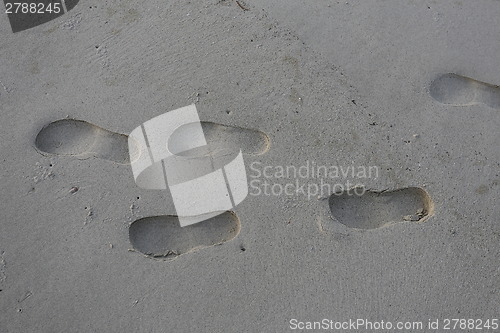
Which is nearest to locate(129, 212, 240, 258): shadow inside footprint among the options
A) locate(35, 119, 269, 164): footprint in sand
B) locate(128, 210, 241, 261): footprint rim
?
locate(128, 210, 241, 261): footprint rim

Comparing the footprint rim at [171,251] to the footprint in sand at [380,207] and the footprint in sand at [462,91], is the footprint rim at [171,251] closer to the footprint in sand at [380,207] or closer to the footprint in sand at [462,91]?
the footprint in sand at [380,207]

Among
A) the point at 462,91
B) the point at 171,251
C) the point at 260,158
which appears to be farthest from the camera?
the point at 462,91

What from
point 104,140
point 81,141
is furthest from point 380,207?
point 81,141

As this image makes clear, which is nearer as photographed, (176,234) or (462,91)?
(176,234)

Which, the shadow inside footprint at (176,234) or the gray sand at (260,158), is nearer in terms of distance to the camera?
the gray sand at (260,158)

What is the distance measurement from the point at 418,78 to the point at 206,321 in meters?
1.87

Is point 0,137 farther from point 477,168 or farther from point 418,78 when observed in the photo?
point 477,168

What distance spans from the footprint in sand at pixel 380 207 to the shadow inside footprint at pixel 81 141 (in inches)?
48.3

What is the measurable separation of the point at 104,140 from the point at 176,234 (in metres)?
0.70

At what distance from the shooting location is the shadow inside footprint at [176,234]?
2.61 meters

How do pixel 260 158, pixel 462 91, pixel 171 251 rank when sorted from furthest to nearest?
pixel 462 91
pixel 260 158
pixel 171 251

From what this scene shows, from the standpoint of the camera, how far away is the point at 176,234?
2641 millimetres

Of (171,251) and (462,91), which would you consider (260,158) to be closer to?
(171,251)

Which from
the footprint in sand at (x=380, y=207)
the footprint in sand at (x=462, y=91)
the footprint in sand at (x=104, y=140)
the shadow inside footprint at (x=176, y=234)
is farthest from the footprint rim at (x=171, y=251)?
the footprint in sand at (x=462, y=91)
